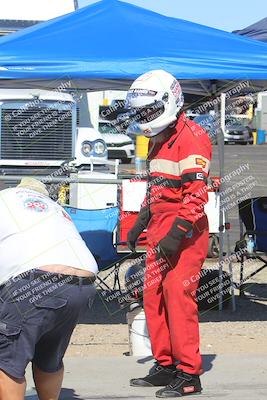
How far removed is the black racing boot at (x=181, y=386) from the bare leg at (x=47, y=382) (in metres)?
1.26

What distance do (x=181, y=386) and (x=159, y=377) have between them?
26cm

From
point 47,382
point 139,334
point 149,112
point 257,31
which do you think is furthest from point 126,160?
point 47,382

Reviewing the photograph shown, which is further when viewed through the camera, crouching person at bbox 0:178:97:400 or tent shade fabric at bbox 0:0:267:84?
tent shade fabric at bbox 0:0:267:84

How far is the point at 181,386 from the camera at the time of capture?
5.65 m

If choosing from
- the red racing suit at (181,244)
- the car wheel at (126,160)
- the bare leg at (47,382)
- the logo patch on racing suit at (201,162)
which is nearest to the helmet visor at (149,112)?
the red racing suit at (181,244)

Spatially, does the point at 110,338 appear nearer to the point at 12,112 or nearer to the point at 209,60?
the point at 209,60

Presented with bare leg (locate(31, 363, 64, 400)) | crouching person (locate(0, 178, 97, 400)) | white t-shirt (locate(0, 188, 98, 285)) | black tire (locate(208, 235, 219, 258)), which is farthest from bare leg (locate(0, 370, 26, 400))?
black tire (locate(208, 235, 219, 258))

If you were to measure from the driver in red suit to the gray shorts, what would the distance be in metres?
1.40

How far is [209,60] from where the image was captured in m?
7.74

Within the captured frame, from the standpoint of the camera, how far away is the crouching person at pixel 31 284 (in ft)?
13.6

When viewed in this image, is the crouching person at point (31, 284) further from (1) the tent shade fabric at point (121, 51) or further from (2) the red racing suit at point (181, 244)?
(1) the tent shade fabric at point (121, 51)

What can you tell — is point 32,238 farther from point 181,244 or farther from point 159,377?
point 159,377

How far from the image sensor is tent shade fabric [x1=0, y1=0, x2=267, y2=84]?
7562 mm

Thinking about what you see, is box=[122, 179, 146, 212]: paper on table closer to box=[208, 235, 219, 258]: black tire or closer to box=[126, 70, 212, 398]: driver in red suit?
box=[208, 235, 219, 258]: black tire
